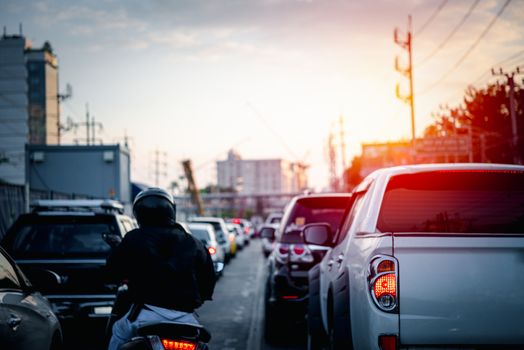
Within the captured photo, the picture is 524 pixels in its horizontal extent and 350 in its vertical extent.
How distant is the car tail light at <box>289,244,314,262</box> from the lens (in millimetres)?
10156

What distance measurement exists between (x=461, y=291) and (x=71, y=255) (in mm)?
6136

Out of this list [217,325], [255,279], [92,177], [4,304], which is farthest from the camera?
[92,177]

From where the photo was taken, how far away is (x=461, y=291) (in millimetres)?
4258

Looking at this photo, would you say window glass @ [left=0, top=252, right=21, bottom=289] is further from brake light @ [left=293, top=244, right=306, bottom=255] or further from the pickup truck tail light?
brake light @ [left=293, top=244, right=306, bottom=255]

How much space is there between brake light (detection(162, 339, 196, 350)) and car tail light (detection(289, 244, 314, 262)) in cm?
606

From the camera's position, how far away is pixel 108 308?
350 inches

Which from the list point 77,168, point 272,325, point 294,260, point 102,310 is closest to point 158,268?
point 102,310

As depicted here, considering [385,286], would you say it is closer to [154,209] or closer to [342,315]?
[342,315]

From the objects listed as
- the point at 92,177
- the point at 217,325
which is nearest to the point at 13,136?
the point at 92,177

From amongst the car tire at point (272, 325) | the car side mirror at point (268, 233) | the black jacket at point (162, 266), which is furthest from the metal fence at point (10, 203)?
the black jacket at point (162, 266)

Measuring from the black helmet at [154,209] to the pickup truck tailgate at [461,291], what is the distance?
1462 mm

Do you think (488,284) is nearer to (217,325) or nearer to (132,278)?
(132,278)

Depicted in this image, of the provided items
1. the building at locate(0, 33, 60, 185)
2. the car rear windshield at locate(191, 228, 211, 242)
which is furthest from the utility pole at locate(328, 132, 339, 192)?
the car rear windshield at locate(191, 228, 211, 242)

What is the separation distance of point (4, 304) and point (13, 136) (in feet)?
349
